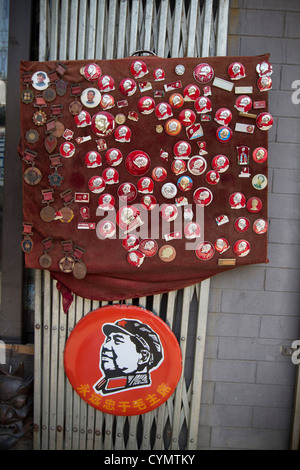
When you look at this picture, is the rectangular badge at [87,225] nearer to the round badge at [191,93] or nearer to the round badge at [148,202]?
the round badge at [148,202]

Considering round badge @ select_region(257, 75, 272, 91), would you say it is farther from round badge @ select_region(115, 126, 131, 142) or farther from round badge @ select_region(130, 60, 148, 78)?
round badge @ select_region(115, 126, 131, 142)

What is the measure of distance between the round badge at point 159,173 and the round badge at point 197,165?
183 mm

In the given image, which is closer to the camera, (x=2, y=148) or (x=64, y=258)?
(x=64, y=258)

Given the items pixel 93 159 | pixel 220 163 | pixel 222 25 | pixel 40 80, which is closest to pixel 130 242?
pixel 93 159

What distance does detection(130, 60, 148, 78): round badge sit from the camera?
2.22 metres

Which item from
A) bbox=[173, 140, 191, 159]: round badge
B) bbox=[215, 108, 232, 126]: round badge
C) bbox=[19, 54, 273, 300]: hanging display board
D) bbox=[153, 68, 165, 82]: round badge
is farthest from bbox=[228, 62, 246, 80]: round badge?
bbox=[173, 140, 191, 159]: round badge

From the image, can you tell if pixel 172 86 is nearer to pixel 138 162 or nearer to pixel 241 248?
pixel 138 162

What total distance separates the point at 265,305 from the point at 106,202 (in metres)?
1.47

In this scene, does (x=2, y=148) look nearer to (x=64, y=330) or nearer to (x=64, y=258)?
(x=64, y=258)

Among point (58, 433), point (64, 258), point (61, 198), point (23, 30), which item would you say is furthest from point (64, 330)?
point (23, 30)

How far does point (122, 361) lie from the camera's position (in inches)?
96.0

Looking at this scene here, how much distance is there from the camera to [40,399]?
2547mm

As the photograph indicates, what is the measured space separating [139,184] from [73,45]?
43.3 inches

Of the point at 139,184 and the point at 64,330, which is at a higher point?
the point at 139,184
